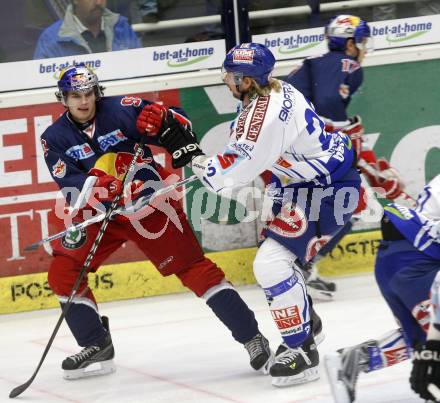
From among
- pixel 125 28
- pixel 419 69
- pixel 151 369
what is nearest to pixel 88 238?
pixel 151 369

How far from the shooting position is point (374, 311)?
17.7 feet

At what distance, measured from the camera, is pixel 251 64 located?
418 cm

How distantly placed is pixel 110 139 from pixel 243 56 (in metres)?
0.69

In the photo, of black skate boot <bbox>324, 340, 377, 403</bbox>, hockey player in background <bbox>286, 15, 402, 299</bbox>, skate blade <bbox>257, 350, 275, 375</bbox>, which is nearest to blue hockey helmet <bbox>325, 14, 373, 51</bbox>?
hockey player in background <bbox>286, 15, 402, 299</bbox>

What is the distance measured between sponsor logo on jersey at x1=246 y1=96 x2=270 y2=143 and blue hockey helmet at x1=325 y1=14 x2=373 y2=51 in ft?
5.22

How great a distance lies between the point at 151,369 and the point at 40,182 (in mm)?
1457

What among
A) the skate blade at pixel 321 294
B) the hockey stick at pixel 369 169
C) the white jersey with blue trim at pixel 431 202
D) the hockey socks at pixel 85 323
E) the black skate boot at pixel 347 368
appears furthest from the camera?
the hockey stick at pixel 369 169

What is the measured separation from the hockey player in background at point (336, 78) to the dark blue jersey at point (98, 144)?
1274mm

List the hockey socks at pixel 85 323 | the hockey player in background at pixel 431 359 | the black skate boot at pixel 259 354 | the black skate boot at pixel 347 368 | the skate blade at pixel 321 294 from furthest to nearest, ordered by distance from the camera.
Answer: the skate blade at pixel 321 294
the hockey socks at pixel 85 323
the black skate boot at pixel 259 354
the black skate boot at pixel 347 368
the hockey player in background at pixel 431 359

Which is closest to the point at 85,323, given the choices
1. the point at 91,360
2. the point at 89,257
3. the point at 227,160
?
the point at 91,360

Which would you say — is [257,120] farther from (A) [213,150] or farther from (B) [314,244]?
(A) [213,150]

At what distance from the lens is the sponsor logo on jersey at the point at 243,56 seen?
4184mm

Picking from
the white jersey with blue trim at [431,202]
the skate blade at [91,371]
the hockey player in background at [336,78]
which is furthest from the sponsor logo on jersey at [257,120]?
the hockey player in background at [336,78]

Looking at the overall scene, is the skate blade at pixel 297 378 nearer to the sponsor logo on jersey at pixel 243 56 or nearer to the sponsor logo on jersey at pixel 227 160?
the sponsor logo on jersey at pixel 227 160
